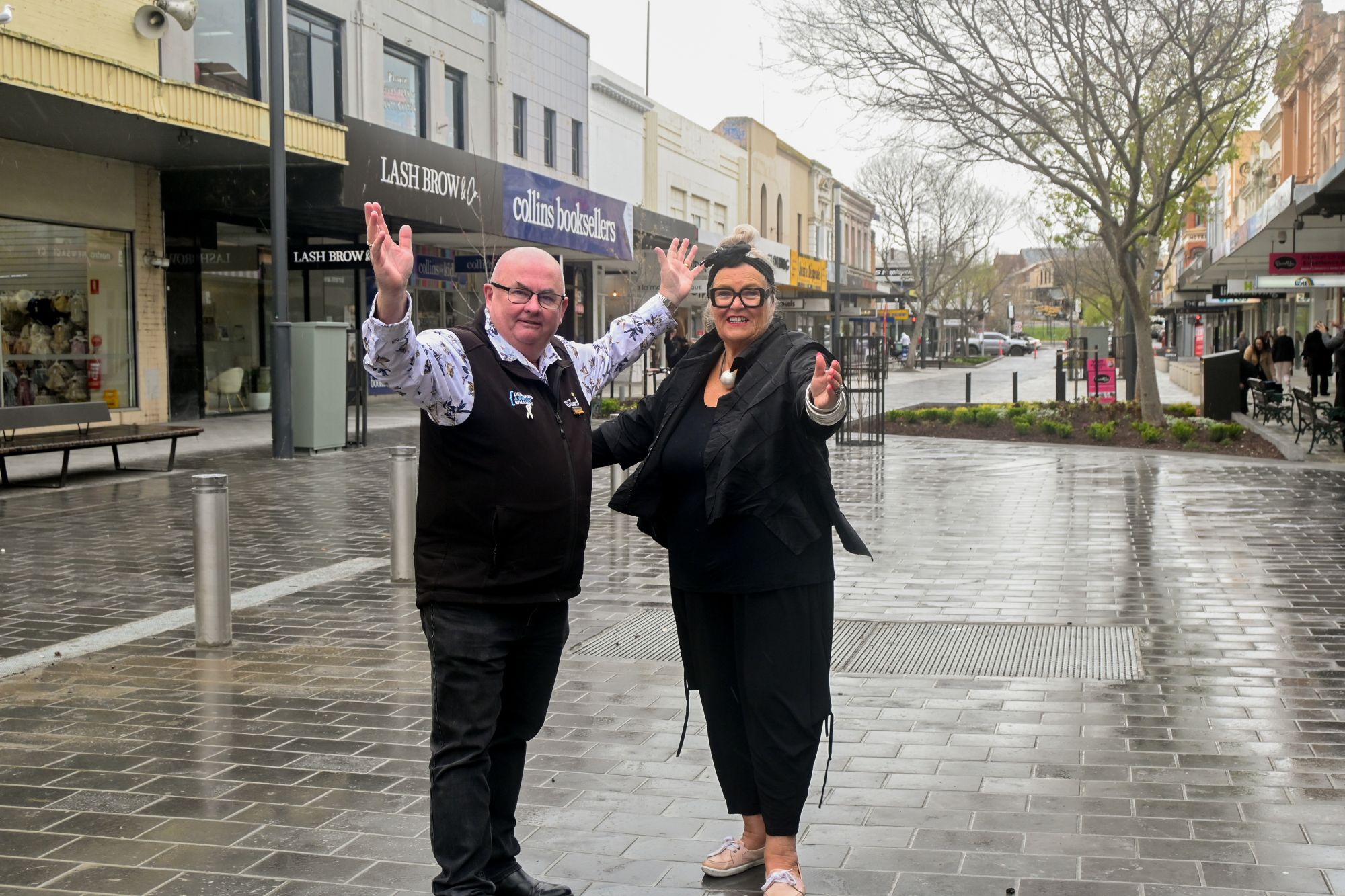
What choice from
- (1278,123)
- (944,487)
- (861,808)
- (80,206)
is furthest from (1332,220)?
(1278,123)

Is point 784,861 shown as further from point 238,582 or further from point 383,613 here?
point 238,582

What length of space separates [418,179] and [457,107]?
8.57m

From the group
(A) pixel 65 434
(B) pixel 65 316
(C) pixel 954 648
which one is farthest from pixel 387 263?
(B) pixel 65 316

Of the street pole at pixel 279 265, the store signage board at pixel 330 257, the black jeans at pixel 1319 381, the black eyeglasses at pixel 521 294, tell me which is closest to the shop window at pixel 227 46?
the store signage board at pixel 330 257

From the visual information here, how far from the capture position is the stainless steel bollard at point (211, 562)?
7043 mm

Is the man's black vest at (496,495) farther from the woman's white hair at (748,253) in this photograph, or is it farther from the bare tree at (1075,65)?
the bare tree at (1075,65)

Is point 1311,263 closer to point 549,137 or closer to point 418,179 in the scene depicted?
point 418,179

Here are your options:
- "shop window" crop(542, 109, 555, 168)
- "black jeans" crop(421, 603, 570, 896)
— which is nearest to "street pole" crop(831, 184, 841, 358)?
"black jeans" crop(421, 603, 570, 896)

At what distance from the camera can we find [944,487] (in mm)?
14695

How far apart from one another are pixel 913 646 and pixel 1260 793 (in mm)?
2575

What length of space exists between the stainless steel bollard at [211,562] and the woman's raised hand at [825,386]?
4.27 m

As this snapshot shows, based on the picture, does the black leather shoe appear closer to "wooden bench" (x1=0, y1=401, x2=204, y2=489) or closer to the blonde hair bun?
the blonde hair bun

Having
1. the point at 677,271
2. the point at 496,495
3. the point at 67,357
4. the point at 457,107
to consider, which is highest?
the point at 457,107

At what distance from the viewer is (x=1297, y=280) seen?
24.1 meters
